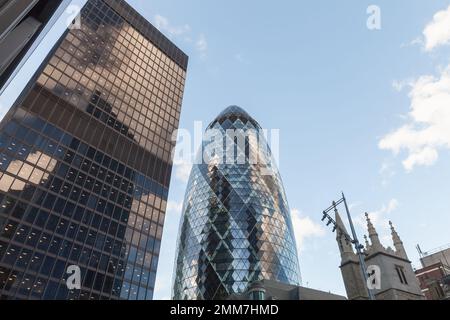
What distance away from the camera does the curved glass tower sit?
330 ft

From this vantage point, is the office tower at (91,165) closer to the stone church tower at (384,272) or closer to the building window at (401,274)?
the stone church tower at (384,272)

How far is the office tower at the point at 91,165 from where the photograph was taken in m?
60.5

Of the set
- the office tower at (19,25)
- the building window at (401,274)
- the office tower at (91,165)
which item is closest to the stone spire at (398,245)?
the building window at (401,274)

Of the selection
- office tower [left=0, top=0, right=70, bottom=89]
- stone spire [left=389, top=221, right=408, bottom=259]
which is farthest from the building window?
office tower [left=0, top=0, right=70, bottom=89]

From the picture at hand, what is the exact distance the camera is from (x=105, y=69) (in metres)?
95.1

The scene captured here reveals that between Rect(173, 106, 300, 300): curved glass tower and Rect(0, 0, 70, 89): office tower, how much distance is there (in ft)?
306

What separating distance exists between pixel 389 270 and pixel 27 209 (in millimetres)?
60275

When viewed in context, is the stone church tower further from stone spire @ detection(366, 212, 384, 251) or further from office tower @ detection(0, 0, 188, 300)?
office tower @ detection(0, 0, 188, 300)

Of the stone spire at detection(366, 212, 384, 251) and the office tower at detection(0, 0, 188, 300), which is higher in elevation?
the office tower at detection(0, 0, 188, 300)

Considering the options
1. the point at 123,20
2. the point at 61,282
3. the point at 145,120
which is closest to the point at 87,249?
the point at 61,282

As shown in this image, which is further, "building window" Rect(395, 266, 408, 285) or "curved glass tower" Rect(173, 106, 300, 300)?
"curved glass tower" Rect(173, 106, 300, 300)

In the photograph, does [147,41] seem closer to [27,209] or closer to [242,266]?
[27,209]

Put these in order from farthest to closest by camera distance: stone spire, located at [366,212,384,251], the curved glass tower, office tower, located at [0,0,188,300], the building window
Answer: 1. the curved glass tower
2. office tower, located at [0,0,188,300]
3. stone spire, located at [366,212,384,251]
4. the building window
